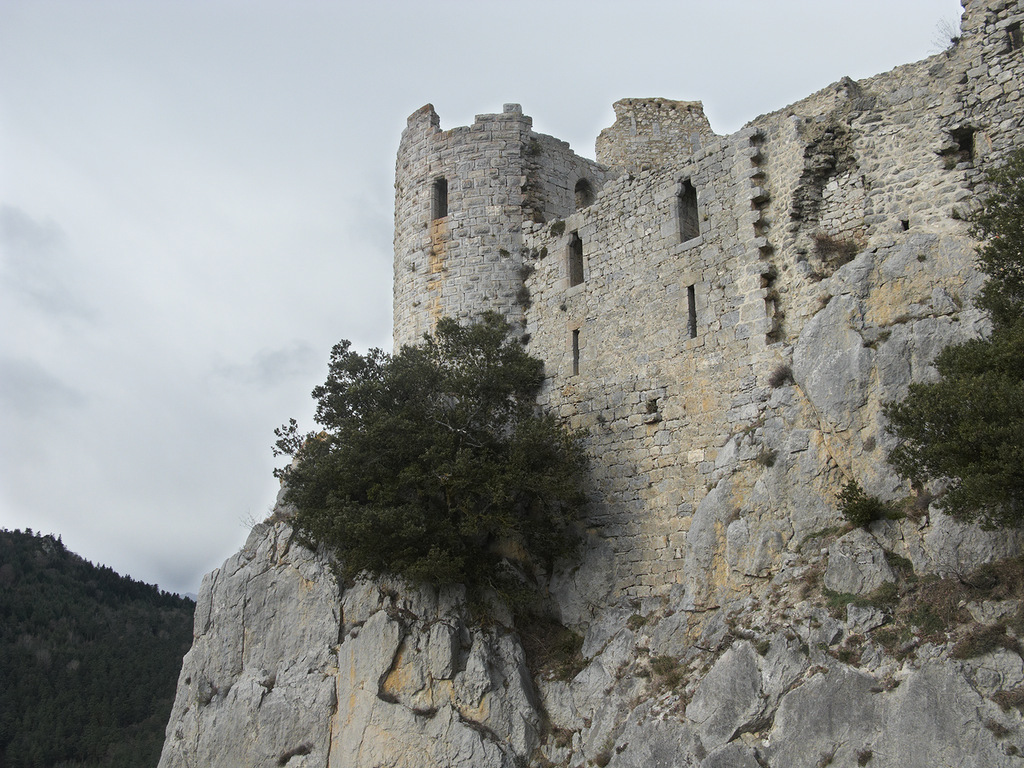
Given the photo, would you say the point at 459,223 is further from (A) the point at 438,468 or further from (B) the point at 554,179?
(A) the point at 438,468

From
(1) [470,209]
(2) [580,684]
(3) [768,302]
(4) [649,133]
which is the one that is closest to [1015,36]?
(3) [768,302]

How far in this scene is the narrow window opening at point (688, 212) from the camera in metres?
19.0

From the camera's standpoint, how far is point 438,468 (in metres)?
17.0

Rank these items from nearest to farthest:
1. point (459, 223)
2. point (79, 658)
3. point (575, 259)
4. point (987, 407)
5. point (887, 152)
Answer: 1. point (987, 407)
2. point (887, 152)
3. point (575, 259)
4. point (459, 223)
5. point (79, 658)

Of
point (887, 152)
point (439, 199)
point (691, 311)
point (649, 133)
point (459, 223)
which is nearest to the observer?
point (887, 152)

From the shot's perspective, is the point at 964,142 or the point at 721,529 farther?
the point at 721,529

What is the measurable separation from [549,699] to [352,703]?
11.5 ft

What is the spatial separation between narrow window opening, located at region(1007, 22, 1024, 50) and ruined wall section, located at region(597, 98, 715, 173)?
1183cm

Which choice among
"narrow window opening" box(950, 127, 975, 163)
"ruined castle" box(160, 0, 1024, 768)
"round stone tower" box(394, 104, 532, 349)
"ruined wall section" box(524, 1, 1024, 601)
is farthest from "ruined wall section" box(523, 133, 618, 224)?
"narrow window opening" box(950, 127, 975, 163)

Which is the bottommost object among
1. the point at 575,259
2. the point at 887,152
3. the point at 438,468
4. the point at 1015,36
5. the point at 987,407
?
the point at 987,407

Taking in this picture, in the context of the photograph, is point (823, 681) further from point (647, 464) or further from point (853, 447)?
point (647, 464)

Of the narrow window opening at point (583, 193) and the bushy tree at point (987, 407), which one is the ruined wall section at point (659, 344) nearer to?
the narrow window opening at point (583, 193)

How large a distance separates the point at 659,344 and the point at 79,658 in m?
39.9

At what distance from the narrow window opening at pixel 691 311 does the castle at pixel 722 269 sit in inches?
2.1
